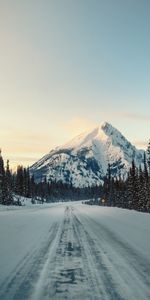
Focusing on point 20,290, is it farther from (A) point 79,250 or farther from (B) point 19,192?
(B) point 19,192

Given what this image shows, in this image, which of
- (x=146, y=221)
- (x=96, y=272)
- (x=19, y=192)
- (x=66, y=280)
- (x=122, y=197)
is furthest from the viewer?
(x=19, y=192)

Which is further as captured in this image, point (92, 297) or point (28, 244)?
point (28, 244)

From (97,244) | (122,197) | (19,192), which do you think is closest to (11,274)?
(97,244)

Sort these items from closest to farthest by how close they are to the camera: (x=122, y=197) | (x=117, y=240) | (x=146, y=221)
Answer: (x=117, y=240)
(x=146, y=221)
(x=122, y=197)

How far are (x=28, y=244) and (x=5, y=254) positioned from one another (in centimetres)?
259

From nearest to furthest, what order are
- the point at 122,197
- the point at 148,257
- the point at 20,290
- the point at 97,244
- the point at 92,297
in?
the point at 92,297
the point at 20,290
the point at 148,257
the point at 97,244
the point at 122,197

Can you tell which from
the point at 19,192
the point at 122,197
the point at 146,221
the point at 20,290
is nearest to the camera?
the point at 20,290

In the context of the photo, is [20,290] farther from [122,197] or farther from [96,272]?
[122,197]

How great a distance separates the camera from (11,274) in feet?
27.5

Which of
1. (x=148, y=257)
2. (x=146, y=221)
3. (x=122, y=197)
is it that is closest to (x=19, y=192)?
(x=122, y=197)

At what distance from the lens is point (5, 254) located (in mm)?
11531

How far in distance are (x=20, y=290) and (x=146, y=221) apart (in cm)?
1333

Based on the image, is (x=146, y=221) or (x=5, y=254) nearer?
(x=5, y=254)

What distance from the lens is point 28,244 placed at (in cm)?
1408
